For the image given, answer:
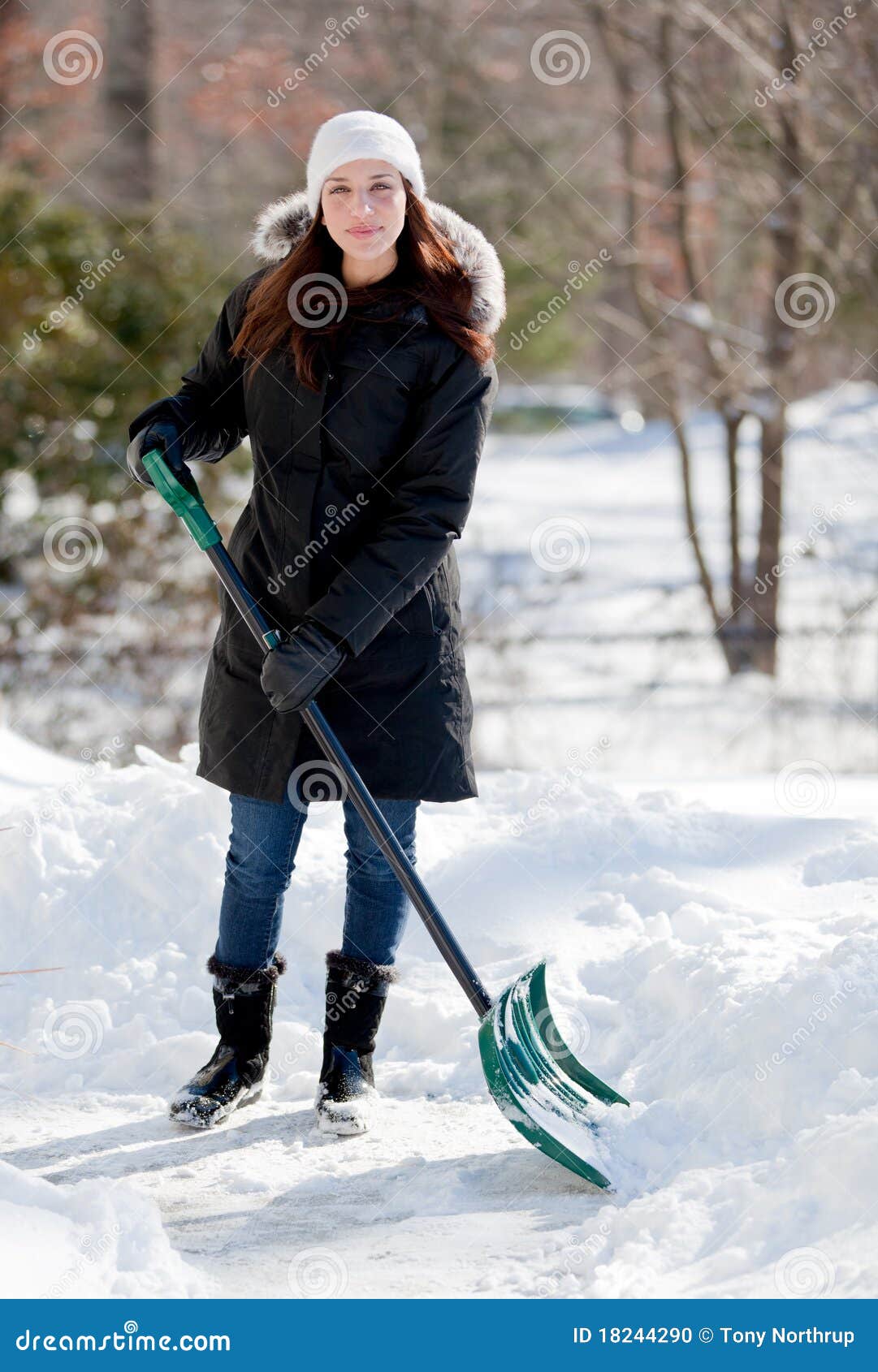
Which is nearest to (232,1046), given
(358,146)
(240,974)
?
(240,974)

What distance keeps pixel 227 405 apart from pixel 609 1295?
6.32 feet

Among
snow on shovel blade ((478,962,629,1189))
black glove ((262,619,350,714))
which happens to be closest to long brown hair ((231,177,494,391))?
black glove ((262,619,350,714))

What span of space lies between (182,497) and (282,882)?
0.85 metres

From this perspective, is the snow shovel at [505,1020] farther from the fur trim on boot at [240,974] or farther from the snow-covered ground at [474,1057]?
the fur trim on boot at [240,974]

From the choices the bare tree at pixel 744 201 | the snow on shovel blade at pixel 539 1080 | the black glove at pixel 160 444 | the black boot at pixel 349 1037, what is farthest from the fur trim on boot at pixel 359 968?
the bare tree at pixel 744 201

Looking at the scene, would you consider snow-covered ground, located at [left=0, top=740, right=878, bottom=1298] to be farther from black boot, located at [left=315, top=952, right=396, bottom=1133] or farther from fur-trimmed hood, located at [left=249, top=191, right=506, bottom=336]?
fur-trimmed hood, located at [left=249, top=191, right=506, bottom=336]

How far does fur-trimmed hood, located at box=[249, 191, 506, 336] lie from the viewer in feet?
9.35

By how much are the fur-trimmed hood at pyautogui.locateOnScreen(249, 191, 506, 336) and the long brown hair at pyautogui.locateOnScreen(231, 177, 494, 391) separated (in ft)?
0.08

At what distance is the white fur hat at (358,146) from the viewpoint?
107 inches

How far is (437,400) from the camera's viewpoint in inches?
109
